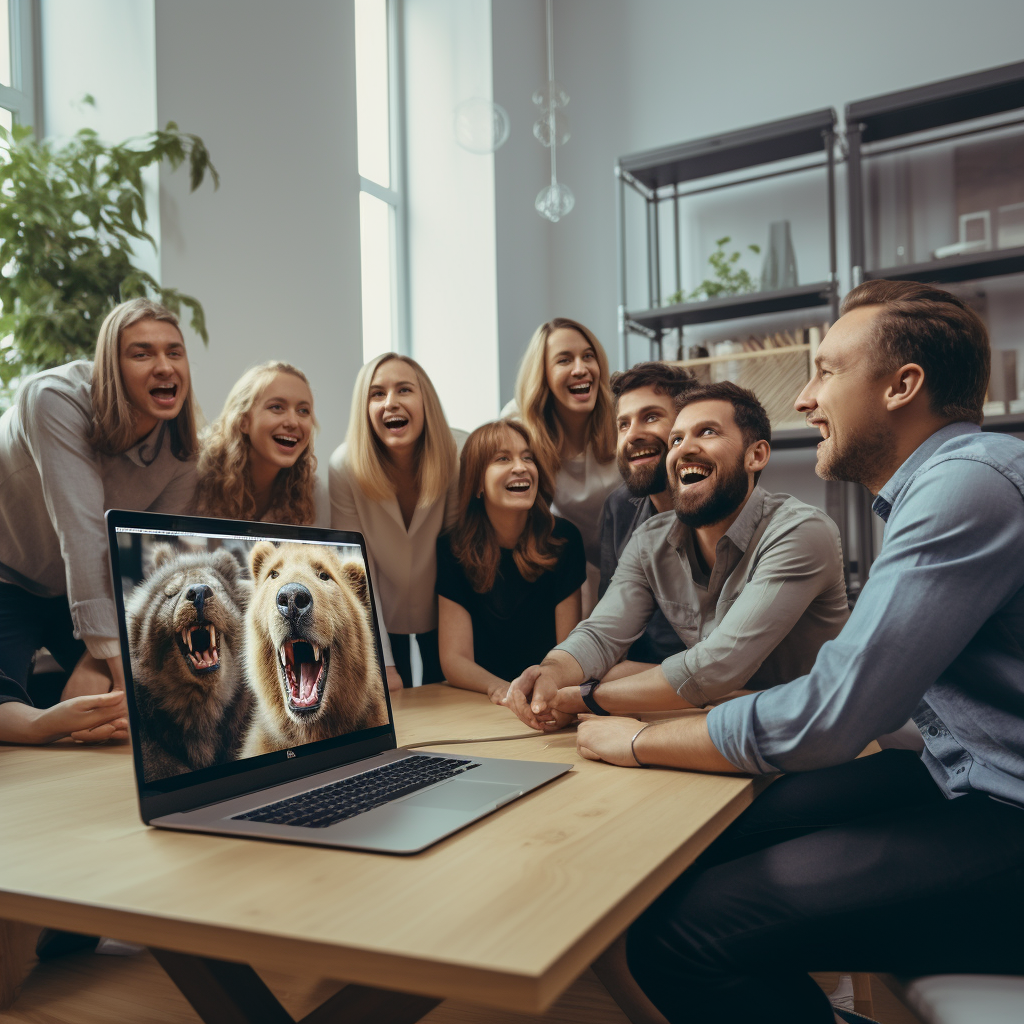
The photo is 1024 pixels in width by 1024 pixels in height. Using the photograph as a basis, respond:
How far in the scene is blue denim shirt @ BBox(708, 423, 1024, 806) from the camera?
3.06 ft

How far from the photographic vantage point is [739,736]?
1.02 meters

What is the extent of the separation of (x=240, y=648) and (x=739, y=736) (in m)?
0.56

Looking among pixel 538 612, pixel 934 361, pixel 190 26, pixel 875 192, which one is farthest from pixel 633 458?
pixel 875 192

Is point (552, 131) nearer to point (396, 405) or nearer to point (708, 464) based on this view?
point (396, 405)

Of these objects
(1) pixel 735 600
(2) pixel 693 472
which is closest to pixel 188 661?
(1) pixel 735 600

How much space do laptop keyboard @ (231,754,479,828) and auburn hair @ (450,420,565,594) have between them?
1.10m

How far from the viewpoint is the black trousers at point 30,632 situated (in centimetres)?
194

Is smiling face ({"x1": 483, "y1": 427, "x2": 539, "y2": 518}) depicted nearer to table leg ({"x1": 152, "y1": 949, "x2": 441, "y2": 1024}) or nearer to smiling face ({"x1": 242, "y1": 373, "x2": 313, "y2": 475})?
smiling face ({"x1": 242, "y1": 373, "x2": 313, "y2": 475})

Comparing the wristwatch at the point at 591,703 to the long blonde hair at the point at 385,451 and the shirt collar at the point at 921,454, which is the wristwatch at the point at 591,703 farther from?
the long blonde hair at the point at 385,451

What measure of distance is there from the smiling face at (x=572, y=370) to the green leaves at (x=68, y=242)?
1053mm

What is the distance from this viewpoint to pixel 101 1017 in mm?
1525

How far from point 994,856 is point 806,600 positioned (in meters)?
0.57

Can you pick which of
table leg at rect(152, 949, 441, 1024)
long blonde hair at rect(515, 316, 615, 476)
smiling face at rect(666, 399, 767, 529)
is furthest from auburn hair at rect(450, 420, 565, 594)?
table leg at rect(152, 949, 441, 1024)

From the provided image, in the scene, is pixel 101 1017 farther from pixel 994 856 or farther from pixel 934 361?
pixel 934 361
